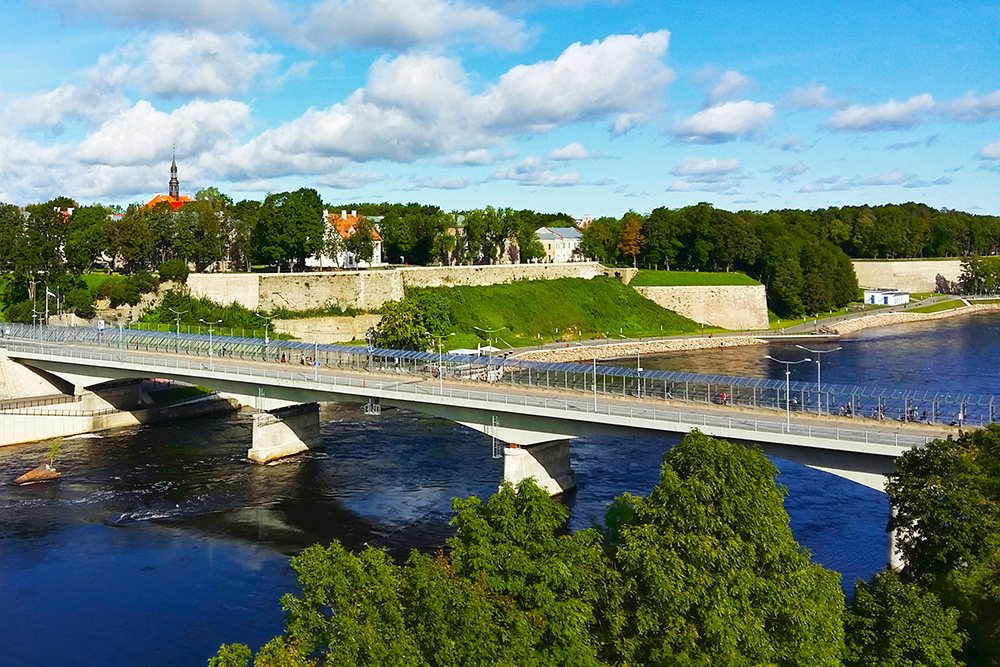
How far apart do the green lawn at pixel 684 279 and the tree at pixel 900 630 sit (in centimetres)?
12314

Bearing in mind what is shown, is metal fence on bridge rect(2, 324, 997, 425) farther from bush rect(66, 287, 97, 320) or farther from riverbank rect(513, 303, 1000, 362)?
Result: riverbank rect(513, 303, 1000, 362)

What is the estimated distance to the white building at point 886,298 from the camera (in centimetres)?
17412

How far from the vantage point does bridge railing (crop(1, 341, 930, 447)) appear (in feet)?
144

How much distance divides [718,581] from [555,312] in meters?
108

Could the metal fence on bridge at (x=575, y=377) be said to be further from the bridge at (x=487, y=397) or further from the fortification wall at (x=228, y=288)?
the fortification wall at (x=228, y=288)

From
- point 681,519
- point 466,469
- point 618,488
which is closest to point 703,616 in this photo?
point 681,519

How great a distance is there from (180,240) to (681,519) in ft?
332

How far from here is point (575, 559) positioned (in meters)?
23.5

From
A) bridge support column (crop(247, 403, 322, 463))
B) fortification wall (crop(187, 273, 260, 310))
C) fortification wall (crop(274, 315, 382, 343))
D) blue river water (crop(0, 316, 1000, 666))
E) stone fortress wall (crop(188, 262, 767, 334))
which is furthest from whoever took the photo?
stone fortress wall (crop(188, 262, 767, 334))

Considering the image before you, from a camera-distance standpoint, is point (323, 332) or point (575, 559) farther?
point (323, 332)

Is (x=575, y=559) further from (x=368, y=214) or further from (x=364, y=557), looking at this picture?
(x=368, y=214)

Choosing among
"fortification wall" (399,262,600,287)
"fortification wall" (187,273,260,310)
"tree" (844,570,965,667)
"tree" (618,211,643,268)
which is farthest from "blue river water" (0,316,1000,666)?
"tree" (618,211,643,268)

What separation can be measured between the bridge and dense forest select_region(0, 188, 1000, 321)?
2809 centimetres

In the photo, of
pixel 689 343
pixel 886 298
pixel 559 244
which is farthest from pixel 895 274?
pixel 689 343
